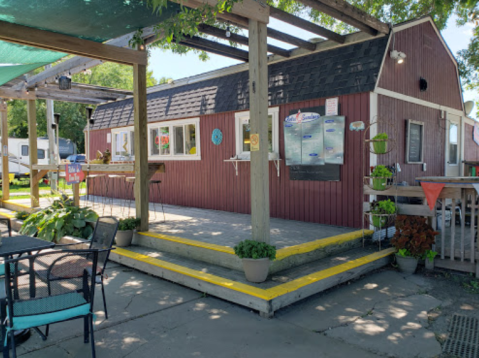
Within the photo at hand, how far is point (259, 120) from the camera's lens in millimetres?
4227

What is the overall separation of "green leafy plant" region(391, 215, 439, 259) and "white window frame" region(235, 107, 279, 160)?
293cm

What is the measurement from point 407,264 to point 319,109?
3.09 metres

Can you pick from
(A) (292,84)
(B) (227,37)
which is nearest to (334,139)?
(A) (292,84)

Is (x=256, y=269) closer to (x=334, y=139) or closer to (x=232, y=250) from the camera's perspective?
(x=232, y=250)

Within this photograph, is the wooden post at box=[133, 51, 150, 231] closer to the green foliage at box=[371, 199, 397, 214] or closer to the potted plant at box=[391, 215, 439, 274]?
the green foliage at box=[371, 199, 397, 214]

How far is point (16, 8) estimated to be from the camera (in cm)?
437

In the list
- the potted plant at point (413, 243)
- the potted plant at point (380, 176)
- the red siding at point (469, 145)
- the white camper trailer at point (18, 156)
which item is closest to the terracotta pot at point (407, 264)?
the potted plant at point (413, 243)

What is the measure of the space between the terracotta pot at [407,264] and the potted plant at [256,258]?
2.17 meters

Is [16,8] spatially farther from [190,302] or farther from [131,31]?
[190,302]

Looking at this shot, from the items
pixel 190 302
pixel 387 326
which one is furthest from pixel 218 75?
pixel 387 326

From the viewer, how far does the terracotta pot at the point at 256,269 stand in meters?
4.03

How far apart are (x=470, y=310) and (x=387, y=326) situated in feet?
3.53

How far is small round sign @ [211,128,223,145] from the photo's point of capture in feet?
28.1

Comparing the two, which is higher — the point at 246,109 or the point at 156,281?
the point at 246,109
